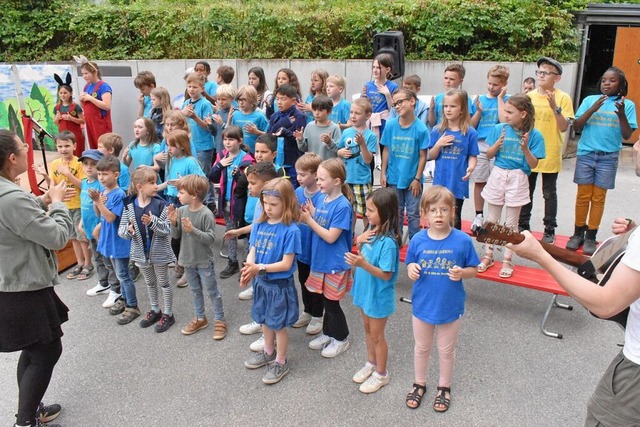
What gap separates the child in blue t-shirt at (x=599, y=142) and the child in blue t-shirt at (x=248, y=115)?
11.6 feet

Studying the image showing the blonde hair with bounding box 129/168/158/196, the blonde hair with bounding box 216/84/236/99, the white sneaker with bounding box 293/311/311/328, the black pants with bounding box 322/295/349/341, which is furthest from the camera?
the blonde hair with bounding box 216/84/236/99

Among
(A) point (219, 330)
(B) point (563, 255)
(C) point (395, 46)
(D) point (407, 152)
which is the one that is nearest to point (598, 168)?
(D) point (407, 152)

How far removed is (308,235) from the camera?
4379 millimetres

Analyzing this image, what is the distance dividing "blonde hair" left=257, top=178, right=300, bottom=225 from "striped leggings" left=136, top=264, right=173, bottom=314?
1.44m

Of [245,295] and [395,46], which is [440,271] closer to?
[245,295]

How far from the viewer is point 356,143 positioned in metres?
5.47

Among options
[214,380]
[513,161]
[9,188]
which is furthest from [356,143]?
[9,188]

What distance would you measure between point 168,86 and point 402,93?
8866 mm

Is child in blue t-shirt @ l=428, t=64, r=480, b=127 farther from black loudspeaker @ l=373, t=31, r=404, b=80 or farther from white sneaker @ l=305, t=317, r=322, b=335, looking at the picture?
black loudspeaker @ l=373, t=31, r=404, b=80

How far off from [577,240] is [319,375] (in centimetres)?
330

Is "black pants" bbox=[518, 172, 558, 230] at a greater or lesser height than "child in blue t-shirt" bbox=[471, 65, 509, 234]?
lesser

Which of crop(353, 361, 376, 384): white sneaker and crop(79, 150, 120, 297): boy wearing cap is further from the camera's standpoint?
crop(79, 150, 120, 297): boy wearing cap

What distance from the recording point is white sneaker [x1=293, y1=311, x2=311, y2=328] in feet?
16.0

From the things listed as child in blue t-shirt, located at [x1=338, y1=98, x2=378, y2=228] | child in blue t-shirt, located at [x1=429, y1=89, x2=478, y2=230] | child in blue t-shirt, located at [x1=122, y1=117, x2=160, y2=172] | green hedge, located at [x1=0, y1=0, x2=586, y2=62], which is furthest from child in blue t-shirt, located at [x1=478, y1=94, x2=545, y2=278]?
green hedge, located at [x1=0, y1=0, x2=586, y2=62]
